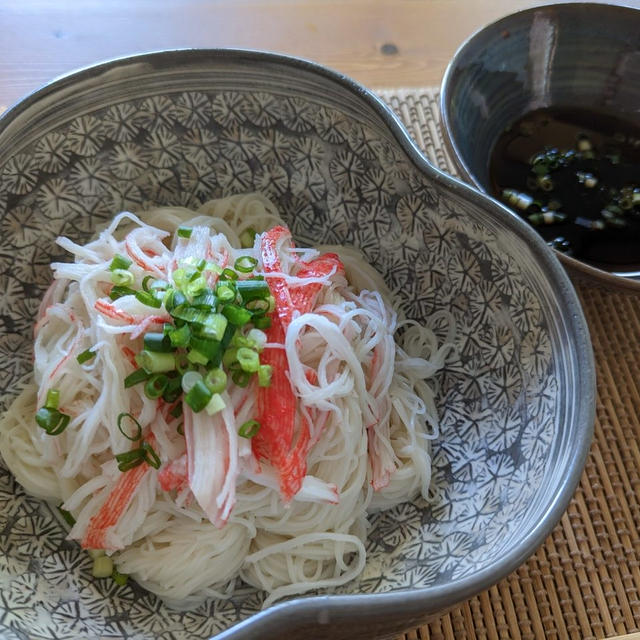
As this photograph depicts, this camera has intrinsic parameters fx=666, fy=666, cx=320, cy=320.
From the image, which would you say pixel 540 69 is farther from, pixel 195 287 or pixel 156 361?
pixel 156 361

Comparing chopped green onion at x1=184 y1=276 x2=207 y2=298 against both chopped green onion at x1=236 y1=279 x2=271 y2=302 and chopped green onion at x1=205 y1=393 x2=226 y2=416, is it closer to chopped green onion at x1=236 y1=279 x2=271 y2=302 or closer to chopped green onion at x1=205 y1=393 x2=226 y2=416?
chopped green onion at x1=236 y1=279 x2=271 y2=302

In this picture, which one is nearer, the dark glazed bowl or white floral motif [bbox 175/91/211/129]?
white floral motif [bbox 175/91/211/129]

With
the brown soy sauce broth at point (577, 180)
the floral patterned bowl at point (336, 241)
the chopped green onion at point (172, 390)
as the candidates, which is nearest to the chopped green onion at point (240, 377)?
the chopped green onion at point (172, 390)

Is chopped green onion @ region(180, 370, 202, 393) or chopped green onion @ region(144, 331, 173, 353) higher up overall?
chopped green onion @ region(144, 331, 173, 353)

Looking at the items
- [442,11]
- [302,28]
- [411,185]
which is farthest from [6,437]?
[442,11]

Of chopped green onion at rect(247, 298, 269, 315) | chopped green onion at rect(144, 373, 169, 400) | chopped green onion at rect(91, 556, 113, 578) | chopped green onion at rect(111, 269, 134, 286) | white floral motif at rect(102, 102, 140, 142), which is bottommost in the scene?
chopped green onion at rect(91, 556, 113, 578)

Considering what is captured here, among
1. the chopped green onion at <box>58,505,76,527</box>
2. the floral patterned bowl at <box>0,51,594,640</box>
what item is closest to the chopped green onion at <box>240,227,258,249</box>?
the floral patterned bowl at <box>0,51,594,640</box>
